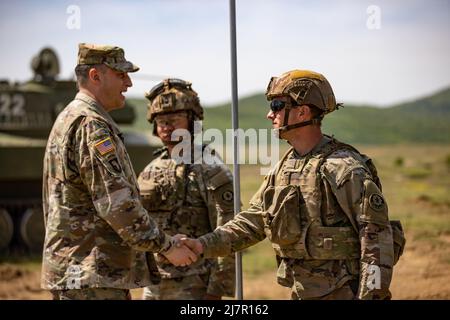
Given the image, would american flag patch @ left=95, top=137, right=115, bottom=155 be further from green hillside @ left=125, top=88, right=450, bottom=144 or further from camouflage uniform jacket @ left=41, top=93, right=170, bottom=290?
green hillside @ left=125, top=88, right=450, bottom=144

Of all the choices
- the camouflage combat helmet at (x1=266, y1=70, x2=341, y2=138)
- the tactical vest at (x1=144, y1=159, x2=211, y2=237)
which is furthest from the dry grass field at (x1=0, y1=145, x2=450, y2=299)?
the camouflage combat helmet at (x1=266, y1=70, x2=341, y2=138)

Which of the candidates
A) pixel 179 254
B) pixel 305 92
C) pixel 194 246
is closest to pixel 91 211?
pixel 179 254

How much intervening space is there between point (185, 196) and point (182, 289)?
0.78m

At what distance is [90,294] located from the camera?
5602 millimetres

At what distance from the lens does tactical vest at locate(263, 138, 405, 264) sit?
5.36 metres

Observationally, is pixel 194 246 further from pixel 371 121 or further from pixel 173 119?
pixel 371 121

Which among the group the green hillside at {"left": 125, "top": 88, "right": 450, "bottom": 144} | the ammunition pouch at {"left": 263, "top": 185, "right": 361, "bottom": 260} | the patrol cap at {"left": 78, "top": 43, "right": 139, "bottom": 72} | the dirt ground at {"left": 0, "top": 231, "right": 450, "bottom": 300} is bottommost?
the dirt ground at {"left": 0, "top": 231, "right": 450, "bottom": 300}

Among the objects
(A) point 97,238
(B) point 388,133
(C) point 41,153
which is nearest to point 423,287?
(A) point 97,238

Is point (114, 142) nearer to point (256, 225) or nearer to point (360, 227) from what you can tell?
point (256, 225)

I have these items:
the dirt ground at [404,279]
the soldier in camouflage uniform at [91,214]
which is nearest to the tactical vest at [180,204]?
the soldier in camouflage uniform at [91,214]

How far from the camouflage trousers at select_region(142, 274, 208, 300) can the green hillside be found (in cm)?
5095

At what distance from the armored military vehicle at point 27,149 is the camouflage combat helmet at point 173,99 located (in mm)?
9446
